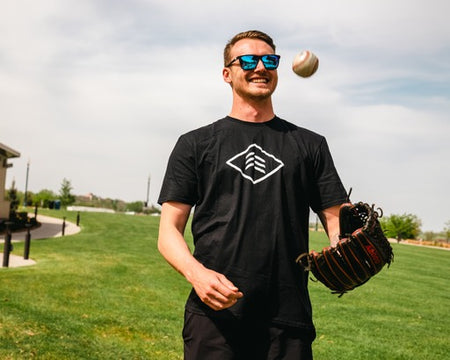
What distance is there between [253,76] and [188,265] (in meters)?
1.11

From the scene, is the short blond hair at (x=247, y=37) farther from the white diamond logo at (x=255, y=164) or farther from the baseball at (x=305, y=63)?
the baseball at (x=305, y=63)

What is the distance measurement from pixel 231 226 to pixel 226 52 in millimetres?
1078

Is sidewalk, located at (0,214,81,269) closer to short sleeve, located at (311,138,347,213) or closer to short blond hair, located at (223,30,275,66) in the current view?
short blond hair, located at (223,30,275,66)

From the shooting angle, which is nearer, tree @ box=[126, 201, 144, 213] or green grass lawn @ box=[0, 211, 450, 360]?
green grass lawn @ box=[0, 211, 450, 360]

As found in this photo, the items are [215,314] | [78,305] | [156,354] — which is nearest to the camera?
[215,314]

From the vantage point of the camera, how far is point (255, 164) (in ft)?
8.58

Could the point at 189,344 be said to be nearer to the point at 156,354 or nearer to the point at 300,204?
the point at 300,204

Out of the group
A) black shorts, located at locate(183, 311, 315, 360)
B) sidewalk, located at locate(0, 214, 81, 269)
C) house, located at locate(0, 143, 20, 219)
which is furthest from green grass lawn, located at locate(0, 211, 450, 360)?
house, located at locate(0, 143, 20, 219)

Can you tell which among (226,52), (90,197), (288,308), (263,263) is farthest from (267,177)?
(90,197)

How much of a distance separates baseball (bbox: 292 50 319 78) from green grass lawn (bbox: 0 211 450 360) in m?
4.71

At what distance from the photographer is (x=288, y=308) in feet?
8.20

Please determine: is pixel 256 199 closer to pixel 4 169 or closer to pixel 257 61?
pixel 257 61

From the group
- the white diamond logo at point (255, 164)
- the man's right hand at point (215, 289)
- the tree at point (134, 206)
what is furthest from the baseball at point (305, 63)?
the tree at point (134, 206)

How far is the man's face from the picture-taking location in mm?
2750
